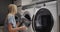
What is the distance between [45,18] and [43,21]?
82mm

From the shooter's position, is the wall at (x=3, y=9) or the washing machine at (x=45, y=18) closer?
the washing machine at (x=45, y=18)

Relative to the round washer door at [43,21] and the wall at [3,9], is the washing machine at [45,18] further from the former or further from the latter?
the wall at [3,9]

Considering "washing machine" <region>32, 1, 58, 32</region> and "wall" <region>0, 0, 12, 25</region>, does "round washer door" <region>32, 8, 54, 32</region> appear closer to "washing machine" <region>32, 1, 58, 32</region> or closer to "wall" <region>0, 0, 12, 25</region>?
"washing machine" <region>32, 1, 58, 32</region>

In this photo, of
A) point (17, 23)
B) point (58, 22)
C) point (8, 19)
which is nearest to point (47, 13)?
point (58, 22)

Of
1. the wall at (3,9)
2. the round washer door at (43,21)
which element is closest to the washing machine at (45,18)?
the round washer door at (43,21)

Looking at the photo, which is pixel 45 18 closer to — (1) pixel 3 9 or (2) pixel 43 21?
(2) pixel 43 21

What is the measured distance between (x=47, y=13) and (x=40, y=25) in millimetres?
297

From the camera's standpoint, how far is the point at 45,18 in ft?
10.3

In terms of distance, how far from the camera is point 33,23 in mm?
2994

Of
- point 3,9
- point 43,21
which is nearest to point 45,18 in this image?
point 43,21

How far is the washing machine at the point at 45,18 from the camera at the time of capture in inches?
118

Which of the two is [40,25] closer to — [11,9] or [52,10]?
[52,10]

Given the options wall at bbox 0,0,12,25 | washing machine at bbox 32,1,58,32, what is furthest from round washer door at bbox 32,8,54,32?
wall at bbox 0,0,12,25

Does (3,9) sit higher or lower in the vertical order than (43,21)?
higher
